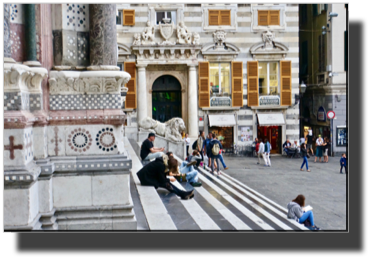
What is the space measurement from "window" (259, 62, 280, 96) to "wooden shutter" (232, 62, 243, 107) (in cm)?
140

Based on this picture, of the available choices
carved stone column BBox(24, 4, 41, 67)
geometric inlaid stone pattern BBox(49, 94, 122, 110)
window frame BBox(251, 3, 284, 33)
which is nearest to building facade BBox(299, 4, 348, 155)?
window frame BBox(251, 3, 284, 33)

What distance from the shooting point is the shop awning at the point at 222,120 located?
2702 centimetres

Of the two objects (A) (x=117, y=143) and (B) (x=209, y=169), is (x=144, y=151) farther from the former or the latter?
(A) (x=117, y=143)

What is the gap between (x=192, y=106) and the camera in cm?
2686

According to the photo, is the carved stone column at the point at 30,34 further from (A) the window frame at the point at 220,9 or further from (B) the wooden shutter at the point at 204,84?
(A) the window frame at the point at 220,9

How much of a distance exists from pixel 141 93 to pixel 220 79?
4895 mm

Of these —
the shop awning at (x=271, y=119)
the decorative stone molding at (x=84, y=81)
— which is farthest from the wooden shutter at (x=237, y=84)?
the decorative stone molding at (x=84, y=81)

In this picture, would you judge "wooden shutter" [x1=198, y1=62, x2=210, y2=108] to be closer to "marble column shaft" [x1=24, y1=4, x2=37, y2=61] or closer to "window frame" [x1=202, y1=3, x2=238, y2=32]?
"window frame" [x1=202, y1=3, x2=238, y2=32]

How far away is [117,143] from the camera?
6.39 meters

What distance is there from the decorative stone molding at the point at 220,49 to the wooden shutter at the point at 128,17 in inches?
175

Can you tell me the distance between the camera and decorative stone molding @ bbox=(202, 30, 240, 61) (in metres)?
26.6

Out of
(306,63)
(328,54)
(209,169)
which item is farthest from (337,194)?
(306,63)

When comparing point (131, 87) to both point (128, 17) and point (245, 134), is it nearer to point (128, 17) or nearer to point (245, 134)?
point (128, 17)

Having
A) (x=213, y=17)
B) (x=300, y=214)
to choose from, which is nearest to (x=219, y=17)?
(x=213, y=17)
